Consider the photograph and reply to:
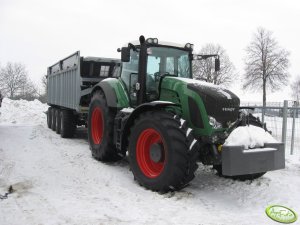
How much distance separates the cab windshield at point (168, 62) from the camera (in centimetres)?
689

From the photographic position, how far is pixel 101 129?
8281 millimetres

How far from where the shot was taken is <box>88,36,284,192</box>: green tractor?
17.6ft

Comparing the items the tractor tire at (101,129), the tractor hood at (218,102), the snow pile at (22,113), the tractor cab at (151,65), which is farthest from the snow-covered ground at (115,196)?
the snow pile at (22,113)

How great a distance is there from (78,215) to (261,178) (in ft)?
11.1

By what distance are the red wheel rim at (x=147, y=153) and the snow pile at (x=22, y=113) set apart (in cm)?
1182

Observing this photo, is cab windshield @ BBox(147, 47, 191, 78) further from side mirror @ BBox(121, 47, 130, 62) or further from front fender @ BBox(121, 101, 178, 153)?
front fender @ BBox(121, 101, 178, 153)

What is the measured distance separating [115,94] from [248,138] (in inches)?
121

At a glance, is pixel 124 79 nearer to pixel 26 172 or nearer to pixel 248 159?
pixel 26 172

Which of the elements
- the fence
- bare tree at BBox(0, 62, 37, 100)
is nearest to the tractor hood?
the fence

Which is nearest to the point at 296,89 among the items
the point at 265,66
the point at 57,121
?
the point at 265,66

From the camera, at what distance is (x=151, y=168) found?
613 centimetres

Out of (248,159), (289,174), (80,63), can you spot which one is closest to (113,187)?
(248,159)

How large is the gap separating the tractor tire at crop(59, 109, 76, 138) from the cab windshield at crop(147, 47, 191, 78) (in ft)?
17.3

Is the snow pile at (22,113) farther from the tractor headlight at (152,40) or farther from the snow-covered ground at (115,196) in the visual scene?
the tractor headlight at (152,40)
